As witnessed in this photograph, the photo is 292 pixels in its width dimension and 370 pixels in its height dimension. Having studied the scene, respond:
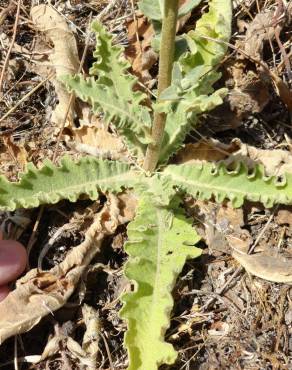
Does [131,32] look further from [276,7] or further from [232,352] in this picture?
[232,352]

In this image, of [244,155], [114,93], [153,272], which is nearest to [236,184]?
[244,155]

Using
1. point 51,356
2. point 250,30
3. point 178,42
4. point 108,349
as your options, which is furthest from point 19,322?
point 250,30

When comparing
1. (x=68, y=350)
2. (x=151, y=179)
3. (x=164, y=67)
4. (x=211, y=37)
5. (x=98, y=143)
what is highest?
(x=211, y=37)

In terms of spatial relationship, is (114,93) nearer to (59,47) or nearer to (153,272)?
(59,47)

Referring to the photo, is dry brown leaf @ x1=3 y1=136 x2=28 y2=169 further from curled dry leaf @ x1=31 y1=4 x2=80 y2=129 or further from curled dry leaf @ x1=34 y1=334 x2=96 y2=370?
curled dry leaf @ x1=34 y1=334 x2=96 y2=370

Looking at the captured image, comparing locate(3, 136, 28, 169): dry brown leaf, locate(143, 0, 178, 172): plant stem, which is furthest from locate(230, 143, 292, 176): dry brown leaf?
locate(3, 136, 28, 169): dry brown leaf

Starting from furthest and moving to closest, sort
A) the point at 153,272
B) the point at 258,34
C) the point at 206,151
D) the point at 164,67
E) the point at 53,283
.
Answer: the point at 258,34, the point at 206,151, the point at 53,283, the point at 153,272, the point at 164,67

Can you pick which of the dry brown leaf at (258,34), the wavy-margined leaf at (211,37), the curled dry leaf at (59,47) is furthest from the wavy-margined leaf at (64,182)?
the dry brown leaf at (258,34)
